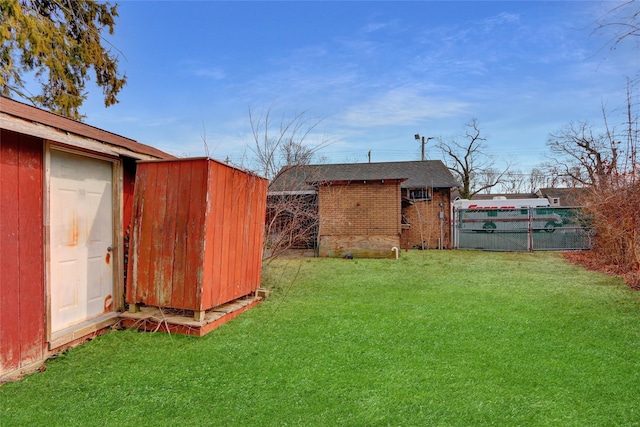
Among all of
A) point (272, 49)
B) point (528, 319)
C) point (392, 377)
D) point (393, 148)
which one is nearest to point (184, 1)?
point (272, 49)

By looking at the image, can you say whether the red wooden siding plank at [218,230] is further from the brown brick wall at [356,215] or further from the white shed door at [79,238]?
the brown brick wall at [356,215]

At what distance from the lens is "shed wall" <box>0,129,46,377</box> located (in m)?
3.02

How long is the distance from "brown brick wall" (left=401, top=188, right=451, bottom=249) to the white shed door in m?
12.2

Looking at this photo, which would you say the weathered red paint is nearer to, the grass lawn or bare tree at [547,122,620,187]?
the grass lawn

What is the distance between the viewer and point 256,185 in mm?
5844

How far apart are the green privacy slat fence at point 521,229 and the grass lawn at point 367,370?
845 centimetres

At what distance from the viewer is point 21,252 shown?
125 inches

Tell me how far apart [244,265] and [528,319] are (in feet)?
13.7

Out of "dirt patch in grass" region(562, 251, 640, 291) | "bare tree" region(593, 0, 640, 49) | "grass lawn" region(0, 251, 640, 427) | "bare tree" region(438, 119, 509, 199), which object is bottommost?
"grass lawn" region(0, 251, 640, 427)

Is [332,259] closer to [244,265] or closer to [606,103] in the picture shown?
[244,265]

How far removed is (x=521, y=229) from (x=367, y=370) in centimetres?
1295

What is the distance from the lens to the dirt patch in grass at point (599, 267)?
23.6ft

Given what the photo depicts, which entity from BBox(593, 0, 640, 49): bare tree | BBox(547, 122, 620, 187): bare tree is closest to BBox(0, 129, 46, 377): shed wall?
BBox(593, 0, 640, 49): bare tree

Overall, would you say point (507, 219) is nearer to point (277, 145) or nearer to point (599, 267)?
point (599, 267)
